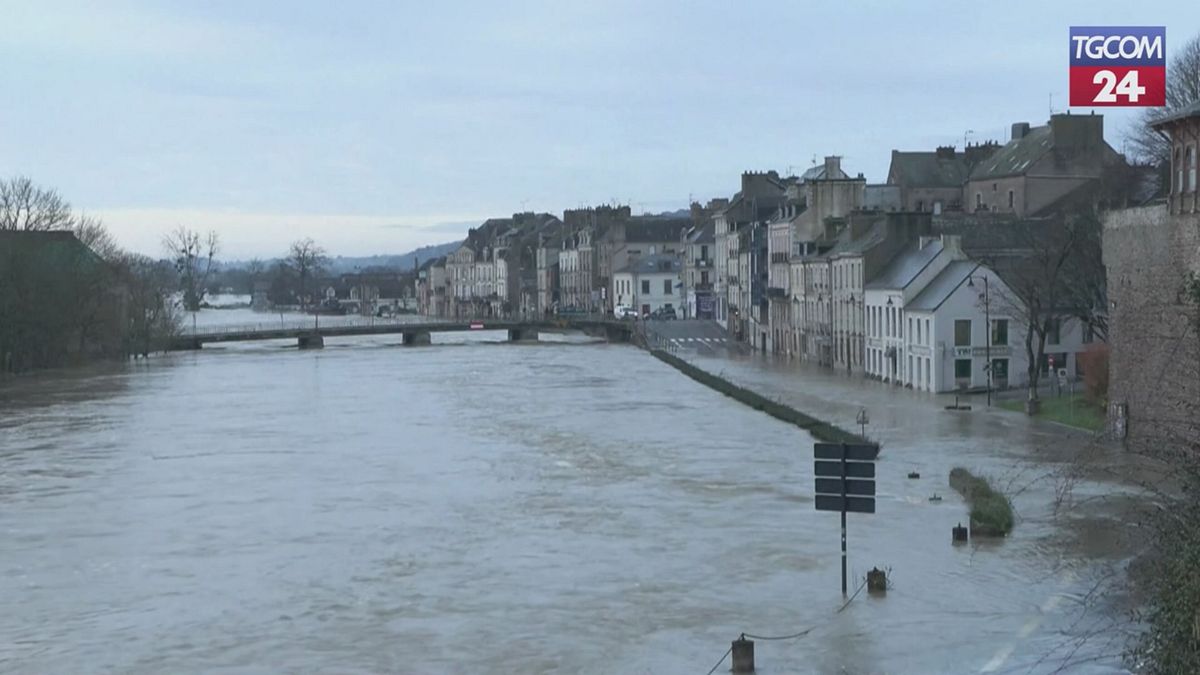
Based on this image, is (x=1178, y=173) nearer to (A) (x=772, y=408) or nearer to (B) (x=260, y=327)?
(A) (x=772, y=408)

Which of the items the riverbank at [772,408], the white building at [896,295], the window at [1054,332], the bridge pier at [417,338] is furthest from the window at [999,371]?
the bridge pier at [417,338]

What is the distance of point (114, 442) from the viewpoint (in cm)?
4400

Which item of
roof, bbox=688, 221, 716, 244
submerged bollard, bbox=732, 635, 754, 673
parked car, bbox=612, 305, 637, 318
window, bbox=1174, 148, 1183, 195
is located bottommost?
submerged bollard, bbox=732, 635, 754, 673

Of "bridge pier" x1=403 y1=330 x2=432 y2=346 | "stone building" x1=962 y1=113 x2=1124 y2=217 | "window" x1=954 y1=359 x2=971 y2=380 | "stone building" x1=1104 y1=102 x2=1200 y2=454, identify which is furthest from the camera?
"bridge pier" x1=403 y1=330 x2=432 y2=346

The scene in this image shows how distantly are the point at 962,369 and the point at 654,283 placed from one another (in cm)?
7171

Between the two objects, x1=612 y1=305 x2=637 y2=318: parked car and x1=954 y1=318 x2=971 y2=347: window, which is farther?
x1=612 y1=305 x2=637 y2=318: parked car

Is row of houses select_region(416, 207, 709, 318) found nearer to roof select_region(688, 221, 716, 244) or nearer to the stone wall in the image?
roof select_region(688, 221, 716, 244)

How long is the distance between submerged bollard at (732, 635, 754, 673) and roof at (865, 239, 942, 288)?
40.6m

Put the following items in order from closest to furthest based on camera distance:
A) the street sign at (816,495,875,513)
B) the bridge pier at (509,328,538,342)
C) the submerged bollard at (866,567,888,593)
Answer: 1. the street sign at (816,495,875,513)
2. the submerged bollard at (866,567,888,593)
3. the bridge pier at (509,328,538,342)

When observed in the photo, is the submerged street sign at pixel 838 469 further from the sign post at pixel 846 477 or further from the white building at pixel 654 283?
the white building at pixel 654 283

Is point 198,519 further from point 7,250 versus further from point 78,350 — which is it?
point 78,350

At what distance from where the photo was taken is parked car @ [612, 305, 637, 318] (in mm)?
116844

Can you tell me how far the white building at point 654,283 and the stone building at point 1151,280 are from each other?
86349 millimetres

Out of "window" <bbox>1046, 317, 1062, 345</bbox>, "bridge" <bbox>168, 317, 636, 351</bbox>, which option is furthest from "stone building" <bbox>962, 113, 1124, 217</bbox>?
"bridge" <bbox>168, 317, 636, 351</bbox>
